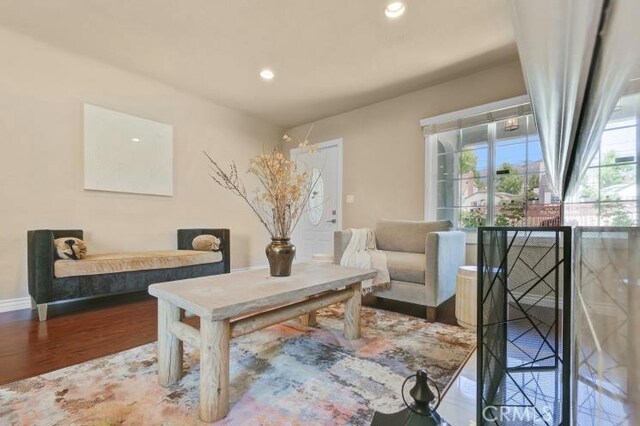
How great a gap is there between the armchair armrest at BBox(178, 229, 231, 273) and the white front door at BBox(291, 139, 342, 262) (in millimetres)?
1473

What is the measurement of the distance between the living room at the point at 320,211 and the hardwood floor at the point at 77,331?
0.07 ft

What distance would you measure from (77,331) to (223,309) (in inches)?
67.5

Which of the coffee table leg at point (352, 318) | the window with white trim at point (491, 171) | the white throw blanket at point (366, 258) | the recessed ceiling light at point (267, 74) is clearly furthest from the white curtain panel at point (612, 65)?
the recessed ceiling light at point (267, 74)

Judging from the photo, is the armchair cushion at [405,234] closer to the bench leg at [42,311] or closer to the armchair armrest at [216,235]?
the armchair armrest at [216,235]

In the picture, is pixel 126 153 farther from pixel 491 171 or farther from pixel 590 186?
pixel 491 171

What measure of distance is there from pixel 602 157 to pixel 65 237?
3.55m

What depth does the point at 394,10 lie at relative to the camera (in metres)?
2.17

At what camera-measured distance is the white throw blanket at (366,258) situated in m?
2.49

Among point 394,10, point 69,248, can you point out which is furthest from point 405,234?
point 69,248

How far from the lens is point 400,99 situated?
372 centimetres

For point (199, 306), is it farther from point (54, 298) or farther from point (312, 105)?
point (312, 105)

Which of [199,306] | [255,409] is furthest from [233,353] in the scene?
[199,306]

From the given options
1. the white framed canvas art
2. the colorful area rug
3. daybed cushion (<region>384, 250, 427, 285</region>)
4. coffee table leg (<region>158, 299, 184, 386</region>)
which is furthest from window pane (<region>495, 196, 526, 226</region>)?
the white framed canvas art

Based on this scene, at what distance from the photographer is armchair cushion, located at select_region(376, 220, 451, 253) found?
2916mm
